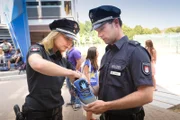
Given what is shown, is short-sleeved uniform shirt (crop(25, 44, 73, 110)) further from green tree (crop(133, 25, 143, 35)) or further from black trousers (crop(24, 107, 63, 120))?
green tree (crop(133, 25, 143, 35))

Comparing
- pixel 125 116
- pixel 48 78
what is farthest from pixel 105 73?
pixel 48 78

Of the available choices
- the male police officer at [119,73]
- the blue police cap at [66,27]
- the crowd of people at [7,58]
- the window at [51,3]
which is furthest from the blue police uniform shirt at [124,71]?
the window at [51,3]

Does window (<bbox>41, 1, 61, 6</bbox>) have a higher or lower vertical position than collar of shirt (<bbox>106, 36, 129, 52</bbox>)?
higher

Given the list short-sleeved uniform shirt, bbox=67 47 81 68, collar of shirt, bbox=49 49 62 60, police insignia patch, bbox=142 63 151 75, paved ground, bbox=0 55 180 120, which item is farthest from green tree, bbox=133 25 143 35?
police insignia patch, bbox=142 63 151 75

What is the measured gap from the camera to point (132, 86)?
151 cm

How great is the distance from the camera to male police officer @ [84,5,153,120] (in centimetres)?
141

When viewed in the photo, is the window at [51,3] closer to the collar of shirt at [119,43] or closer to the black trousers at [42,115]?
the black trousers at [42,115]

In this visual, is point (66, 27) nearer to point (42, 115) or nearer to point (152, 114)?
point (42, 115)

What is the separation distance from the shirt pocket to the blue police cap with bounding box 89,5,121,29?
0.32 meters

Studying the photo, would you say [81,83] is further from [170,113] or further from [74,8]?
[74,8]

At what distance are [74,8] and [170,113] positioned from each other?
15.1m

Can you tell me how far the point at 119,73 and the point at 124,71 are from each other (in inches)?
1.7

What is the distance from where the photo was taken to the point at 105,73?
5.47 ft

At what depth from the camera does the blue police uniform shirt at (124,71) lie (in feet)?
4.64
